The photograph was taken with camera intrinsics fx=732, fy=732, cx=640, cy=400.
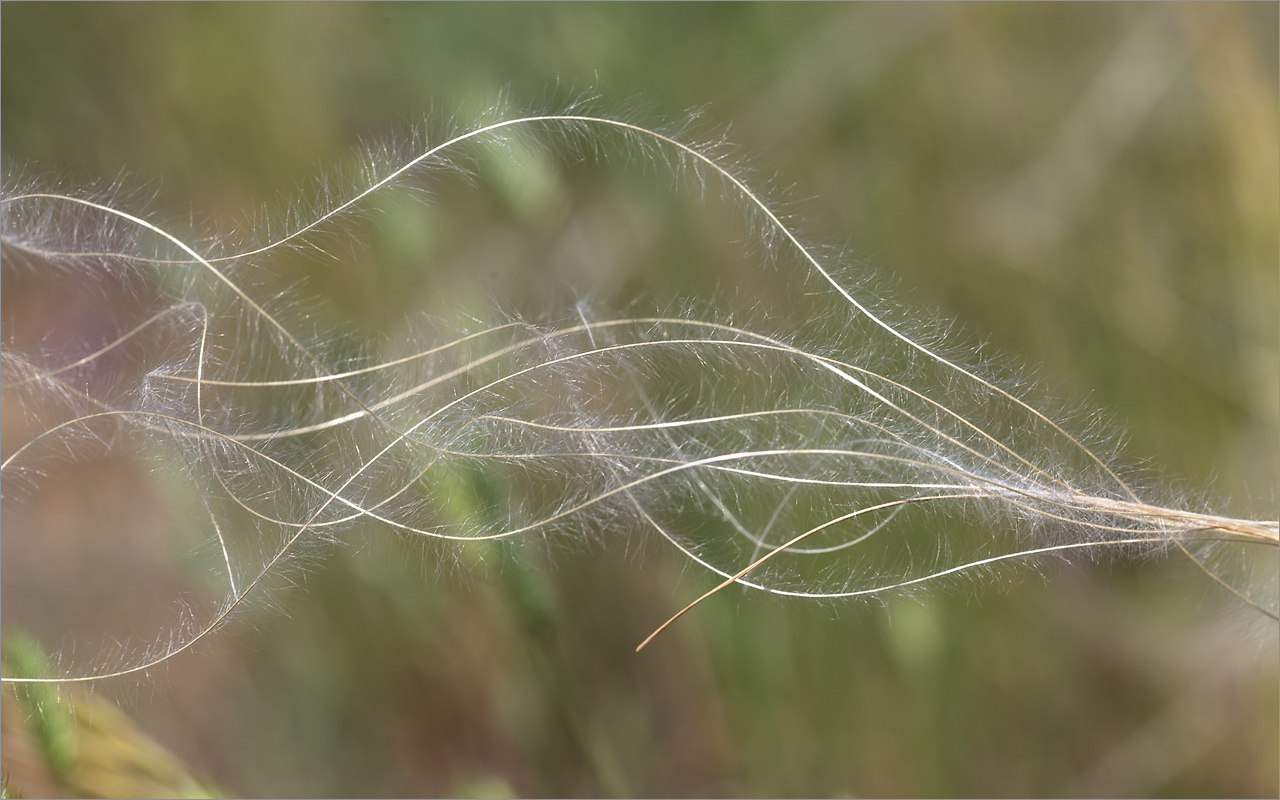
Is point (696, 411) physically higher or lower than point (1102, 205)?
lower

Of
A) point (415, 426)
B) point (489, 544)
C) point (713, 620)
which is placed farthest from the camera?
point (713, 620)

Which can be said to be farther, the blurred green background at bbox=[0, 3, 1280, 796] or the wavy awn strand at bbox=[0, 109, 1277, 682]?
the blurred green background at bbox=[0, 3, 1280, 796]

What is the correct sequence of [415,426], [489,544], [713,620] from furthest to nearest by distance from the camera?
[713,620] < [489,544] < [415,426]

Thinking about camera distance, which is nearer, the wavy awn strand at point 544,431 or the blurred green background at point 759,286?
the wavy awn strand at point 544,431

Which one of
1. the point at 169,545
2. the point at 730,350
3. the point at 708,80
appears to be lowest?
the point at 169,545

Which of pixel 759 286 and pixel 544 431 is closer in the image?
pixel 544 431

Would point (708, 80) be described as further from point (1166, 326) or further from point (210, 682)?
point (210, 682)

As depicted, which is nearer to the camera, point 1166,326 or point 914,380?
point 914,380

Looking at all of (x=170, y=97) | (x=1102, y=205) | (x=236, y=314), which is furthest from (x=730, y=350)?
(x=170, y=97)
